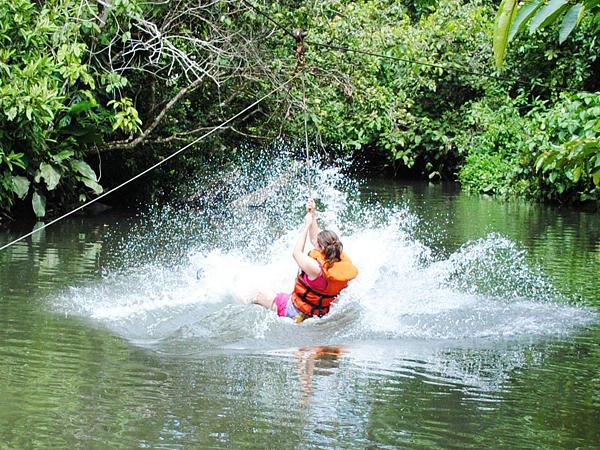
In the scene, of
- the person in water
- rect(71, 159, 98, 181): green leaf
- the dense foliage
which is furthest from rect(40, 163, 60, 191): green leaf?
the person in water

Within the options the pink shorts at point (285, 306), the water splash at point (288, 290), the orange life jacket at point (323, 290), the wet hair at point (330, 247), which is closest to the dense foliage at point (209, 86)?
the water splash at point (288, 290)

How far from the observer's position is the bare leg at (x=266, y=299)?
27.7 feet

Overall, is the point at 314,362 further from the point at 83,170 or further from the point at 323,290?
the point at 83,170

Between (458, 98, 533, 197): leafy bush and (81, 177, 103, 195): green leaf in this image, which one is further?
(458, 98, 533, 197): leafy bush

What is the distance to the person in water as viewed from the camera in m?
8.00

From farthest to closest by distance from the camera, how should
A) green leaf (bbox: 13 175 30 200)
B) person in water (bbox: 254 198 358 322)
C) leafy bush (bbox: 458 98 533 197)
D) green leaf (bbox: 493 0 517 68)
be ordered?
leafy bush (bbox: 458 98 533 197), green leaf (bbox: 13 175 30 200), person in water (bbox: 254 198 358 322), green leaf (bbox: 493 0 517 68)

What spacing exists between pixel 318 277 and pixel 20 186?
23.8 ft

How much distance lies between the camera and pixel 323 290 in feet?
26.5

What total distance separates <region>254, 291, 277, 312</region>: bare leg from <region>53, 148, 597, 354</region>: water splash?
0.31 ft

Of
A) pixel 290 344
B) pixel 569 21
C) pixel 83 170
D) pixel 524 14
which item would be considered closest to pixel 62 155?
pixel 83 170

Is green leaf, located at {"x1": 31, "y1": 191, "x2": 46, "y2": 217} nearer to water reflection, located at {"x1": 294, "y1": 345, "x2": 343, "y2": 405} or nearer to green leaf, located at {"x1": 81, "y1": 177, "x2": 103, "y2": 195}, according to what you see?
green leaf, located at {"x1": 81, "y1": 177, "x2": 103, "y2": 195}

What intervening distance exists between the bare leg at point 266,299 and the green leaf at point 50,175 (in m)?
6.43

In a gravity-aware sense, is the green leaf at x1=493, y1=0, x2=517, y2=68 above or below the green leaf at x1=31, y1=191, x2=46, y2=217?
below

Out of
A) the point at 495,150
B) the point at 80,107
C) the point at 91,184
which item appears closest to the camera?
the point at 80,107
